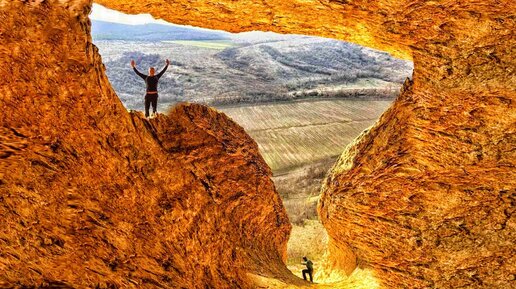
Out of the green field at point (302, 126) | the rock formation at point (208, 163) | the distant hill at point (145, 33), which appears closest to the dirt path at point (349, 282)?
the rock formation at point (208, 163)

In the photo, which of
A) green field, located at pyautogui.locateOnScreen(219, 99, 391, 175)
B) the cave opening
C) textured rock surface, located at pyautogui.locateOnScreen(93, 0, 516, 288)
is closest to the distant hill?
the cave opening

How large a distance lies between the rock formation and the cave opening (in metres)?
5.70

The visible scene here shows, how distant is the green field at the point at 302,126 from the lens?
24509 millimetres

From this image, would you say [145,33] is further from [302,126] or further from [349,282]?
[349,282]

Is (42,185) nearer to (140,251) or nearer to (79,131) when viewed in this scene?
(79,131)

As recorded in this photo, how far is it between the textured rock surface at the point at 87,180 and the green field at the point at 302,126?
15818 millimetres

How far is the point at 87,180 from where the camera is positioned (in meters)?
5.21

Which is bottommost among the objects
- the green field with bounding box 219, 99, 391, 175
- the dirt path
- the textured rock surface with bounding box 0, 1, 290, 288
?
the green field with bounding box 219, 99, 391, 175

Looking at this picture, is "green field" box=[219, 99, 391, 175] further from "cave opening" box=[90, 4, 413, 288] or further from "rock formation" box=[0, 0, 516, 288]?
"rock formation" box=[0, 0, 516, 288]

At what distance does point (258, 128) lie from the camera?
28859 millimetres

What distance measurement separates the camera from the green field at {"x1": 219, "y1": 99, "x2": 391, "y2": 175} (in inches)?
965

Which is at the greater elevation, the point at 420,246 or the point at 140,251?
the point at 420,246

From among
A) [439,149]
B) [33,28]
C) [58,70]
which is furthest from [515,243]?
[33,28]

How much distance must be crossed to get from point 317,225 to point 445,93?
13056mm
